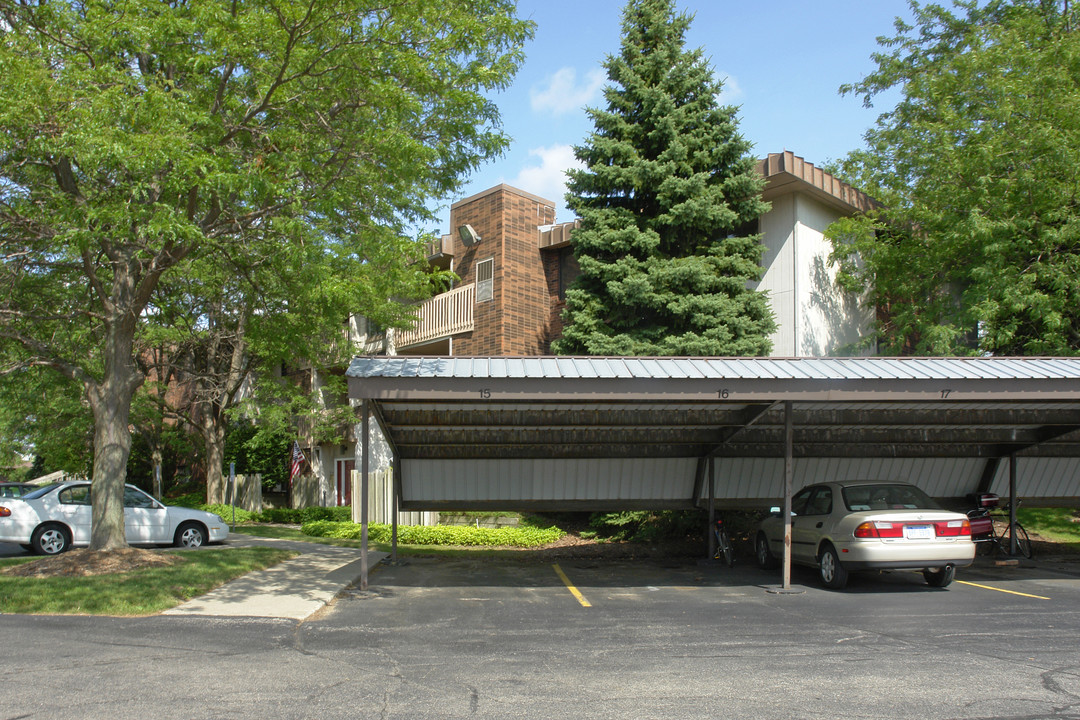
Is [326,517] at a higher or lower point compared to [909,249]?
lower

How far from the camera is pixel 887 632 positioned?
8.28 meters

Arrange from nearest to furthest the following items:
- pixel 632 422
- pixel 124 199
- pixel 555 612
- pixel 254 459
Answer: pixel 555 612
pixel 124 199
pixel 632 422
pixel 254 459

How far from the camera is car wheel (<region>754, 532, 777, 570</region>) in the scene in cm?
1384

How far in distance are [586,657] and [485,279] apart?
17835 mm

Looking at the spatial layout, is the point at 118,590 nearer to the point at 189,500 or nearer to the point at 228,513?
the point at 228,513

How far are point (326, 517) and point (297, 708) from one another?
20820 mm

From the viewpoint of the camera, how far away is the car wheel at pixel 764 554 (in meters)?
13.8

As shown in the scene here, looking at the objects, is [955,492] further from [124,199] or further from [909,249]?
[124,199]

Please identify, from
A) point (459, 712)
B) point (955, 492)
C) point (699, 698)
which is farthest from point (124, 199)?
point (955, 492)

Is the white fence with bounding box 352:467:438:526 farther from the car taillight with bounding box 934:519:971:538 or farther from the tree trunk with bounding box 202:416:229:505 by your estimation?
the car taillight with bounding box 934:519:971:538

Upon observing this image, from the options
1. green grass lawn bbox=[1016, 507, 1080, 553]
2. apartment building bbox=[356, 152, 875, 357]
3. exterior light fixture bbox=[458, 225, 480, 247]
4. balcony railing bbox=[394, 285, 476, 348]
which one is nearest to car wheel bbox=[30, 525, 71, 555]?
balcony railing bbox=[394, 285, 476, 348]

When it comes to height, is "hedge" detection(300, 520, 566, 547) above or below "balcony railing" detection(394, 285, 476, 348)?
below

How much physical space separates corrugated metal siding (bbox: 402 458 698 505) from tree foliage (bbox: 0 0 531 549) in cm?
368

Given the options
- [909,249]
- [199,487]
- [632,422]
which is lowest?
[199,487]
